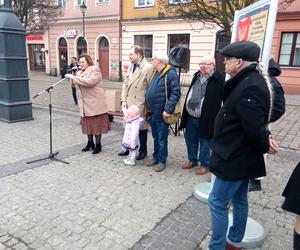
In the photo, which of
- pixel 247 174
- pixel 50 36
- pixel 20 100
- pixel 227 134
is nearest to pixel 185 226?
pixel 247 174

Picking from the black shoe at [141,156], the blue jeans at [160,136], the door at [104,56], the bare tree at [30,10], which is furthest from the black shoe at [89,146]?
the door at [104,56]

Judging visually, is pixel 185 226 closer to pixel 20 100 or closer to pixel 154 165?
pixel 154 165

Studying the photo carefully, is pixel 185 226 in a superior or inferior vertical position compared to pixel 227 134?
inferior

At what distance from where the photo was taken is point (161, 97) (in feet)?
14.5

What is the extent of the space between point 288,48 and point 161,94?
1184 centimetres

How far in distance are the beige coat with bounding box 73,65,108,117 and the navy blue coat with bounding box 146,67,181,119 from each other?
0.96 m

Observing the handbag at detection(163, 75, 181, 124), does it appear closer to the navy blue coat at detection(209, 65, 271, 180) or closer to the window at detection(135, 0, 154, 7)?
the navy blue coat at detection(209, 65, 271, 180)

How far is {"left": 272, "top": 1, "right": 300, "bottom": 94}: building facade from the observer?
1350cm

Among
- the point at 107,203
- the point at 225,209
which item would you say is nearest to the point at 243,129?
the point at 225,209

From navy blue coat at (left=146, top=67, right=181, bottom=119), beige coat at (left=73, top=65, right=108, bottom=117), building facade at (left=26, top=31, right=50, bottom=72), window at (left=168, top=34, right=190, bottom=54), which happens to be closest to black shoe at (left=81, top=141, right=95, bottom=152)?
beige coat at (left=73, top=65, right=108, bottom=117)

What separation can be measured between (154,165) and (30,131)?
11.2 ft

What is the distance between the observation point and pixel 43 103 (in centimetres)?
1052

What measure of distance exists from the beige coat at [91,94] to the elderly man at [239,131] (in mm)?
3000

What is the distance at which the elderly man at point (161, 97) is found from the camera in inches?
169
